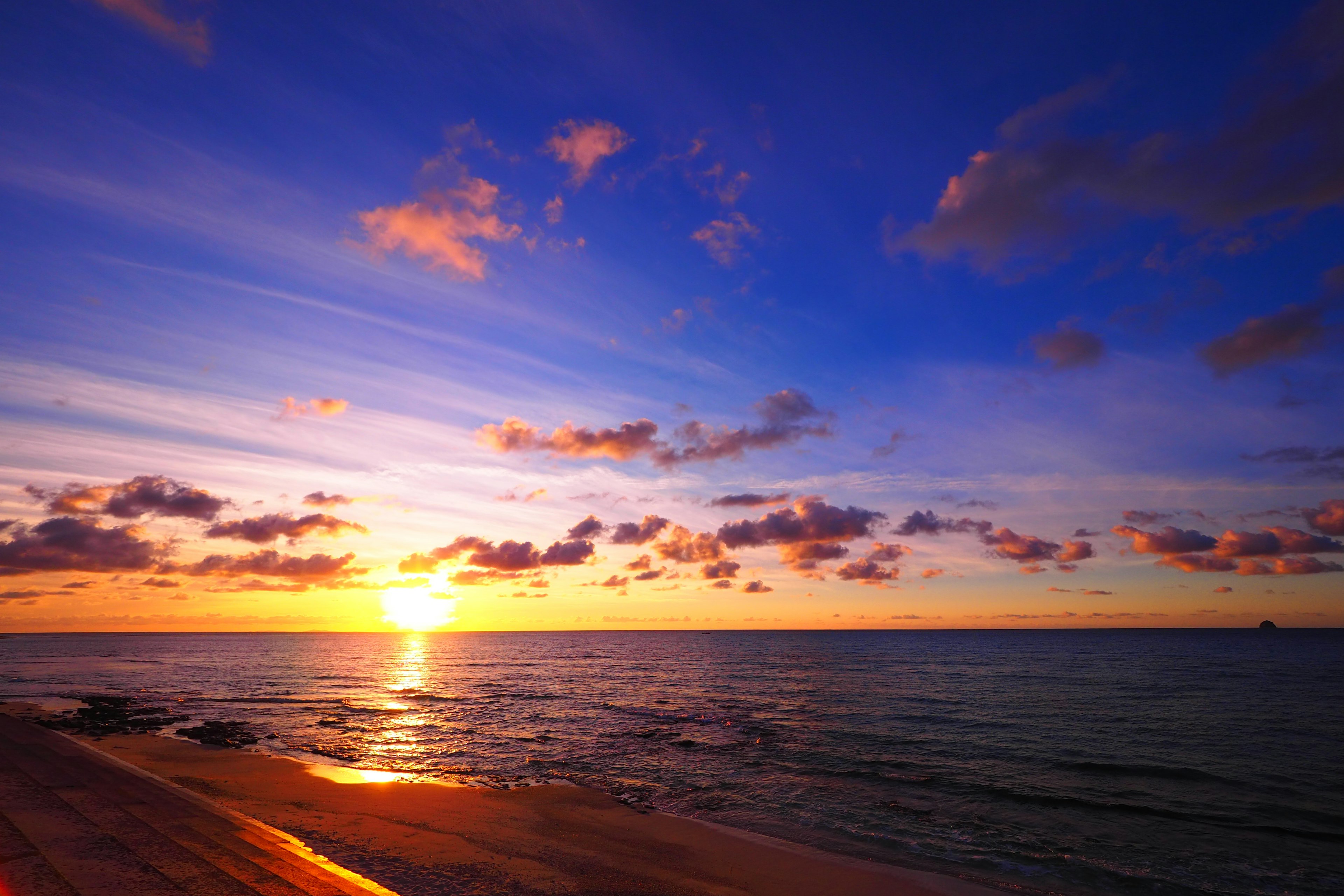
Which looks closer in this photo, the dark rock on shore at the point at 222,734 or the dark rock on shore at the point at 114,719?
the dark rock on shore at the point at 222,734

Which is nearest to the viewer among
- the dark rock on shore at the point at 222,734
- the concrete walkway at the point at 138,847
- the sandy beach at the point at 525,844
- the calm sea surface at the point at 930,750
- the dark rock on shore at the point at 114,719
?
the concrete walkway at the point at 138,847

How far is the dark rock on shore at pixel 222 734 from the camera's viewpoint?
31453 millimetres

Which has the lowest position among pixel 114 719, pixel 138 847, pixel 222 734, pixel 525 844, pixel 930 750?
pixel 114 719

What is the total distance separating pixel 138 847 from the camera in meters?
11.4

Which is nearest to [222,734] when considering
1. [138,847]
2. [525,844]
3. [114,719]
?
[114,719]

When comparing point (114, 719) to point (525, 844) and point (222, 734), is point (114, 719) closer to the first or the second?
point (222, 734)

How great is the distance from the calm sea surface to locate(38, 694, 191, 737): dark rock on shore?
3.31m

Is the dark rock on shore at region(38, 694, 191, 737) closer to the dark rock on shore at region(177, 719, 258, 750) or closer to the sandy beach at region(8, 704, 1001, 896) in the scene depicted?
the dark rock on shore at region(177, 719, 258, 750)

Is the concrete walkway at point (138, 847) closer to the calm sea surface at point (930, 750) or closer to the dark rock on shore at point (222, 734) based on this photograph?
the calm sea surface at point (930, 750)

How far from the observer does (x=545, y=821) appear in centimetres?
1906

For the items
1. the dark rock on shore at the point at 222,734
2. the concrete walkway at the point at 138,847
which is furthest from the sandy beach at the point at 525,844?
the dark rock on shore at the point at 222,734

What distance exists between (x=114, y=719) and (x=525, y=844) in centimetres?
3973

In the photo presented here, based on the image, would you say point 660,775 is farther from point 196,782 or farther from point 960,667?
point 960,667

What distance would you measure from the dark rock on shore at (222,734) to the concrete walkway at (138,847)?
1625 cm
